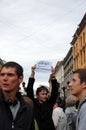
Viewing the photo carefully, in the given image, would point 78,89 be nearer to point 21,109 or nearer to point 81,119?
point 81,119

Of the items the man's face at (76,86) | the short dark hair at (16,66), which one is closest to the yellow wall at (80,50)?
the man's face at (76,86)

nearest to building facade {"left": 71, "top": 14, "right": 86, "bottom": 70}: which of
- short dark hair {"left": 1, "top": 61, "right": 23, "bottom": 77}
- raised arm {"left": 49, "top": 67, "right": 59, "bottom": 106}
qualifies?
raised arm {"left": 49, "top": 67, "right": 59, "bottom": 106}

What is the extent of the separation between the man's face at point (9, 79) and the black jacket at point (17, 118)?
108mm

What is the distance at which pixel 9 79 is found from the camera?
394 cm

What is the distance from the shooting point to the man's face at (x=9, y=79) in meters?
3.91

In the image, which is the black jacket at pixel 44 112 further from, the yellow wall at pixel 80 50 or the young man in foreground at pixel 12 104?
the yellow wall at pixel 80 50

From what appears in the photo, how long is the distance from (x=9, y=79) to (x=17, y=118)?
34cm

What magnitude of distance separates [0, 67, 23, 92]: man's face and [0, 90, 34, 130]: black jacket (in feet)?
0.36

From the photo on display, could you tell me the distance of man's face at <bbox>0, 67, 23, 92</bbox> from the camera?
3.91 m

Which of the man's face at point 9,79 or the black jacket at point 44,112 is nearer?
the man's face at point 9,79

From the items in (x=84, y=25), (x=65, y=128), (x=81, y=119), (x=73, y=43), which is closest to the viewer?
(x=81, y=119)

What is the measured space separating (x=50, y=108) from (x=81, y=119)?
3.12 m

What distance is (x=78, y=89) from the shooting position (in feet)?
16.1

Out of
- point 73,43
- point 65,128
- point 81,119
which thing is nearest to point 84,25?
point 73,43
